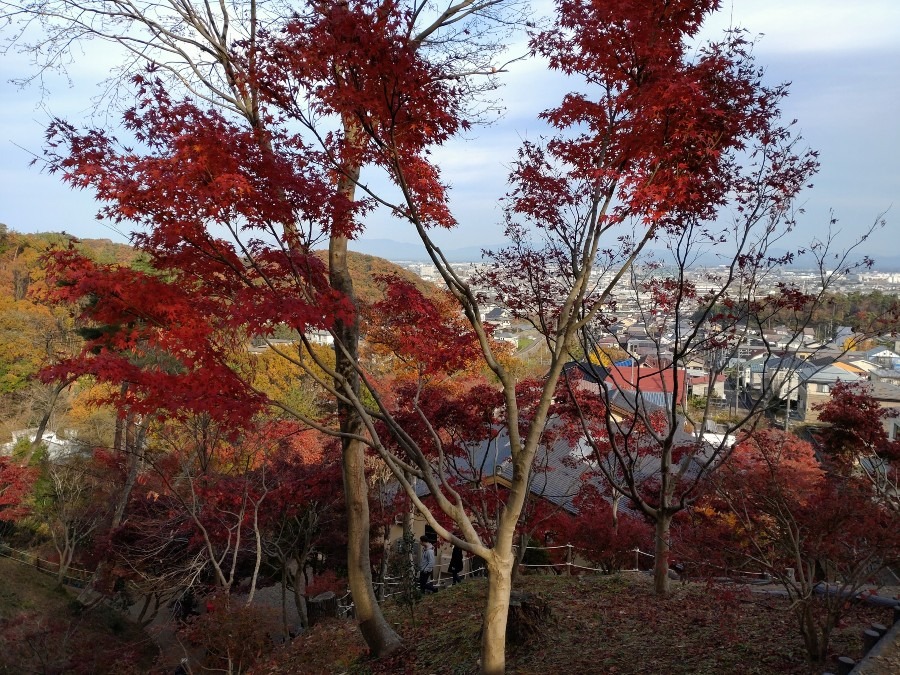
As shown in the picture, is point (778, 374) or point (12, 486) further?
point (778, 374)

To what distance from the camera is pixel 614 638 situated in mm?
5602

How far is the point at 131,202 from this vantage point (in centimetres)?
417

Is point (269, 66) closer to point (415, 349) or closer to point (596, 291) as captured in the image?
point (415, 349)

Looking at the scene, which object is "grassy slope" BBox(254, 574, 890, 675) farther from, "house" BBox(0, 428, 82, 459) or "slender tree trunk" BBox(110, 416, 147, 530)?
"house" BBox(0, 428, 82, 459)

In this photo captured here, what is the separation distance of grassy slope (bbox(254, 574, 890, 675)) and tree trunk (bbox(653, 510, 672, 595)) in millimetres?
152

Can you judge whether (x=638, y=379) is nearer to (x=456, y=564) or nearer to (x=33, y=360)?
(x=456, y=564)

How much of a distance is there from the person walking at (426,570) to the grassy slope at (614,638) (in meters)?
2.42

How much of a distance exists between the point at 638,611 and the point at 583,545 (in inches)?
155

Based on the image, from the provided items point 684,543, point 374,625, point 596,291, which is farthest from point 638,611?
point 596,291

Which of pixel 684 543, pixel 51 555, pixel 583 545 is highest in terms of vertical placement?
pixel 684 543

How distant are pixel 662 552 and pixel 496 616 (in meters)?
3.46

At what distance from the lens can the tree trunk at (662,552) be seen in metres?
6.68

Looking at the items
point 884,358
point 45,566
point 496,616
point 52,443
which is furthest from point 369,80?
point 884,358

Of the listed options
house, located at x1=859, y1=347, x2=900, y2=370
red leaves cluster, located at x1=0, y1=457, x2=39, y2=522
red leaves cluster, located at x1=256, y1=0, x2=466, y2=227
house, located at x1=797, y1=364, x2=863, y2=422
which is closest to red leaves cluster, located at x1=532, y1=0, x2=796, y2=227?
red leaves cluster, located at x1=256, y1=0, x2=466, y2=227
